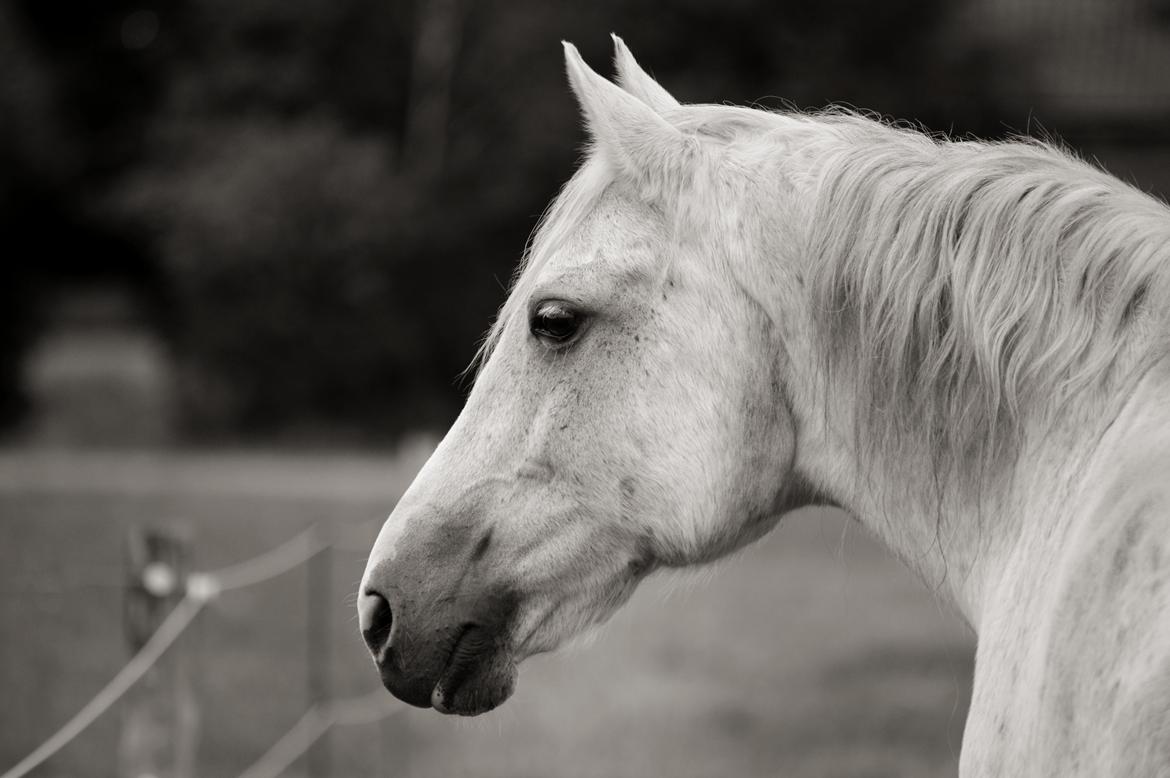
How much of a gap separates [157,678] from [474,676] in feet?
6.60

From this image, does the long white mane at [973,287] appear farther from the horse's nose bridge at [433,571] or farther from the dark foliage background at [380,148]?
the dark foliage background at [380,148]

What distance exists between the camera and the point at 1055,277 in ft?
6.55

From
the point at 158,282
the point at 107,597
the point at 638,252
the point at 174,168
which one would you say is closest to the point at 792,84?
the point at 174,168

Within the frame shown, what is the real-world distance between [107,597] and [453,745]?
2.87 metres

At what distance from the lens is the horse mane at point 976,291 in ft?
6.36

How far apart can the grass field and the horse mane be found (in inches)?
29.8

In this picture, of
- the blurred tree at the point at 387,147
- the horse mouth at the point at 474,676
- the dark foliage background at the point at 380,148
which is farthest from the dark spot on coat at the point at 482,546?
the dark foliage background at the point at 380,148

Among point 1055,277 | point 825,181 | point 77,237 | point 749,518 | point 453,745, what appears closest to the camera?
point 1055,277

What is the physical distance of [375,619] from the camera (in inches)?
92.6

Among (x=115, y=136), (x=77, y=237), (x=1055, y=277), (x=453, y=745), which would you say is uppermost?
→ (x=1055, y=277)

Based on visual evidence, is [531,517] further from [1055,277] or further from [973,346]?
[1055,277]

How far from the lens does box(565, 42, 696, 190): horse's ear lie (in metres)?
2.32

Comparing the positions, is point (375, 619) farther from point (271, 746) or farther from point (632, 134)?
point (271, 746)

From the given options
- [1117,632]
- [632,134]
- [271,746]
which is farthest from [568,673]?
[1117,632]
